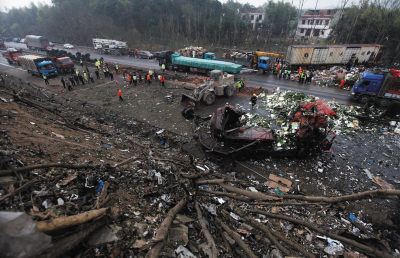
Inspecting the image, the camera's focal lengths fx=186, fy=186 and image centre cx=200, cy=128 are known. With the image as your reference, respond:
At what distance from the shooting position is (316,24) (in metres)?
41.8

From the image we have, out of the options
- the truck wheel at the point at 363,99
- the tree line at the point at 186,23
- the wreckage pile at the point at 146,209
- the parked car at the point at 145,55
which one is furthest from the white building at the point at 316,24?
the wreckage pile at the point at 146,209

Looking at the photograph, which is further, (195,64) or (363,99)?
(195,64)

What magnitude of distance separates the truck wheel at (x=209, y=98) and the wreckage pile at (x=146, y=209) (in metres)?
6.29

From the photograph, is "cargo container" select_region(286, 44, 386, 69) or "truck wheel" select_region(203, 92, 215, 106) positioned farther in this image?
"cargo container" select_region(286, 44, 386, 69)

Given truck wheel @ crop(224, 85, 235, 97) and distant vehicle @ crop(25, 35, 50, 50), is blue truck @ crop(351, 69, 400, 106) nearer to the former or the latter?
truck wheel @ crop(224, 85, 235, 97)

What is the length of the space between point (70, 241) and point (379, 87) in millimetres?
16825

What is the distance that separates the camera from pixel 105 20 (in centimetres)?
4319

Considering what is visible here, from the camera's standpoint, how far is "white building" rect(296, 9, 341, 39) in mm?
40444

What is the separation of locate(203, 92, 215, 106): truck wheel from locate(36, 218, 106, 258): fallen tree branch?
10.7 meters

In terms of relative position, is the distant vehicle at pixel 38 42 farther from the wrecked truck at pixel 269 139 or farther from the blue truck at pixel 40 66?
the wrecked truck at pixel 269 139

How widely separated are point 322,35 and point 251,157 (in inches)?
1863

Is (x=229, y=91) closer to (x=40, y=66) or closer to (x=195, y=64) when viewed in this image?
A: (x=195, y=64)

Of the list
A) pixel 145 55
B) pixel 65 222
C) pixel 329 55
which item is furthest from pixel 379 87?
pixel 145 55

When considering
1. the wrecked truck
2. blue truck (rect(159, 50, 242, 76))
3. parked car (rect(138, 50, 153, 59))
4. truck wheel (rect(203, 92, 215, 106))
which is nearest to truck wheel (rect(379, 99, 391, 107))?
the wrecked truck
